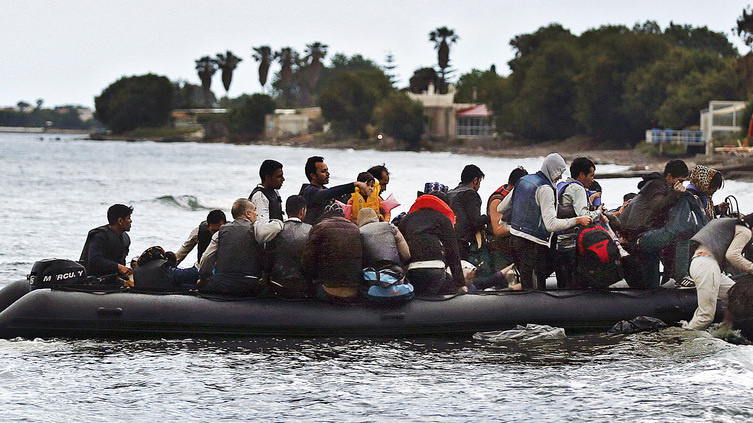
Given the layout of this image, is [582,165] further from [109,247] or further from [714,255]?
[109,247]

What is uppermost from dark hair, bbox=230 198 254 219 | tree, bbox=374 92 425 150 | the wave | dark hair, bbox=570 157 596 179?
tree, bbox=374 92 425 150

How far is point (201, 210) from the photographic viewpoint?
123 feet

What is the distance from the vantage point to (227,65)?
Answer: 547 ft

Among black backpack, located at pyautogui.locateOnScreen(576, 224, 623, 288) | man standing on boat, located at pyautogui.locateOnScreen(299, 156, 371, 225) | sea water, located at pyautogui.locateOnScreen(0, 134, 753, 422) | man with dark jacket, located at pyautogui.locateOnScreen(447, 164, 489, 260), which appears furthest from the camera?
man with dark jacket, located at pyautogui.locateOnScreen(447, 164, 489, 260)

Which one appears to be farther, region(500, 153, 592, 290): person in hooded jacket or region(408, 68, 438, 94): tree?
region(408, 68, 438, 94): tree

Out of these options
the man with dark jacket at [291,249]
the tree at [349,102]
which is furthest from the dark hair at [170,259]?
the tree at [349,102]

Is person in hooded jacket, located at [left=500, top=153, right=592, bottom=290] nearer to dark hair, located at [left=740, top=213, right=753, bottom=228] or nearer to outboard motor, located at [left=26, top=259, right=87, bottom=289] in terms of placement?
dark hair, located at [left=740, top=213, right=753, bottom=228]

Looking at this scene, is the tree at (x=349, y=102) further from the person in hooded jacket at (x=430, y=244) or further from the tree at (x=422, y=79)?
the person in hooded jacket at (x=430, y=244)

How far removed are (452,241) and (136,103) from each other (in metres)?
165

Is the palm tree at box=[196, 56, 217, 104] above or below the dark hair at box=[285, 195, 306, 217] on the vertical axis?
above

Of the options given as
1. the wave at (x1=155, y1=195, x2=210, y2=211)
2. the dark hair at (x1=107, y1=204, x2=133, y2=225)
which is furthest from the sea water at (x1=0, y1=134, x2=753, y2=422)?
the wave at (x1=155, y1=195, x2=210, y2=211)

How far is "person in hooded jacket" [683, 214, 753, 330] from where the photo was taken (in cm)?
983

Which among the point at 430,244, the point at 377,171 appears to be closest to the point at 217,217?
the point at 377,171

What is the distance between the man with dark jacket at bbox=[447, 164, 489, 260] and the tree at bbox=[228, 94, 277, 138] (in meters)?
148
